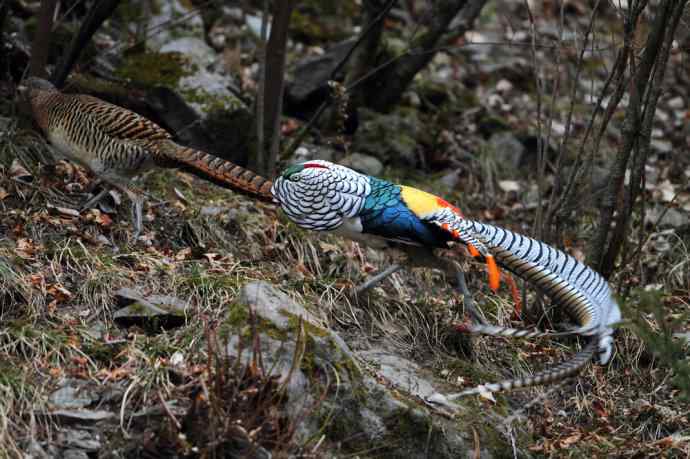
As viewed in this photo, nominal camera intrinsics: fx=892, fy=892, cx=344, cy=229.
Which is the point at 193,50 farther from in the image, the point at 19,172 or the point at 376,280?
the point at 376,280

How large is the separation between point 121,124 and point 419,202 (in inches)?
75.1

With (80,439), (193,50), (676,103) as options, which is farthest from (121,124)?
(676,103)

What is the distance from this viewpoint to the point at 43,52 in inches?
240

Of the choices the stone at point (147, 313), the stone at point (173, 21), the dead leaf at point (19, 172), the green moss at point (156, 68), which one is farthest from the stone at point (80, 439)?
the stone at point (173, 21)

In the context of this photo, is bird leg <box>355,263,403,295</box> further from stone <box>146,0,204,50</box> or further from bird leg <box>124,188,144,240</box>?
stone <box>146,0,204,50</box>

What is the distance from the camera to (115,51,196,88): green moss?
694cm

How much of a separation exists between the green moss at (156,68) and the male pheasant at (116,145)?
1542 mm

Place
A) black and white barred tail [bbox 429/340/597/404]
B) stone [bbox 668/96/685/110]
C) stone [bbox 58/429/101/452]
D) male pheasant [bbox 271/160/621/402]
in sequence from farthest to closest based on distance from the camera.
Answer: stone [bbox 668/96/685/110] < male pheasant [bbox 271/160/621/402] < black and white barred tail [bbox 429/340/597/404] < stone [bbox 58/429/101/452]

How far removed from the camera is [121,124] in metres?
5.23

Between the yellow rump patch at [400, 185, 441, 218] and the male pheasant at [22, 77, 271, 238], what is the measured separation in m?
1.08

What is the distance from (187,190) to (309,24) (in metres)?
4.18

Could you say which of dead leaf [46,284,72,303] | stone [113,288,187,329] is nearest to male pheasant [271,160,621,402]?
stone [113,288,187,329]

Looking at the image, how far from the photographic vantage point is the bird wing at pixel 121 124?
5215 mm

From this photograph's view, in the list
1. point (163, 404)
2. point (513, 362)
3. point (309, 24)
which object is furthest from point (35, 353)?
point (309, 24)
